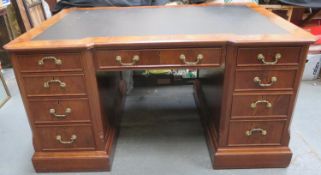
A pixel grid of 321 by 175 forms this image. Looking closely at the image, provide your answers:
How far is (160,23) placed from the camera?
4.46ft

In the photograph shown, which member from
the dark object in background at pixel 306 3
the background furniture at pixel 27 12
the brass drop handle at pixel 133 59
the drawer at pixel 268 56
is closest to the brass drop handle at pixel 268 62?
the drawer at pixel 268 56

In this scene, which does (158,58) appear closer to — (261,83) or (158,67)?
(158,67)

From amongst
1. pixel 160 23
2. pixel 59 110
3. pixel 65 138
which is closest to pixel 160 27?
pixel 160 23

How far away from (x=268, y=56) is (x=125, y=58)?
63cm

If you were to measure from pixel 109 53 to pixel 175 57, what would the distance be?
292 mm

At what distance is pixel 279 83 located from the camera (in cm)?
121

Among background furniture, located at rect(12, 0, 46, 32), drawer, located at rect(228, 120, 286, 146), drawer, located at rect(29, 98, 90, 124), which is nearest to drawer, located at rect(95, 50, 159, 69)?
drawer, located at rect(29, 98, 90, 124)

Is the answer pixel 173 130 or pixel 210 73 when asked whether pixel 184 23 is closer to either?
pixel 210 73

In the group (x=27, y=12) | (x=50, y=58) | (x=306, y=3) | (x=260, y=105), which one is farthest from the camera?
(x=27, y=12)

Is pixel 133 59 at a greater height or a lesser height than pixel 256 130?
greater

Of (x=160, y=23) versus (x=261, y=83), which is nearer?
(x=261, y=83)

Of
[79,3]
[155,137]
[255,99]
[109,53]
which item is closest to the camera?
[109,53]

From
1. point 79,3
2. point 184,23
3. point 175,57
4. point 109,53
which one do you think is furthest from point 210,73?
point 79,3

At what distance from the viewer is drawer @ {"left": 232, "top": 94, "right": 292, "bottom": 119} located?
4.07 feet
